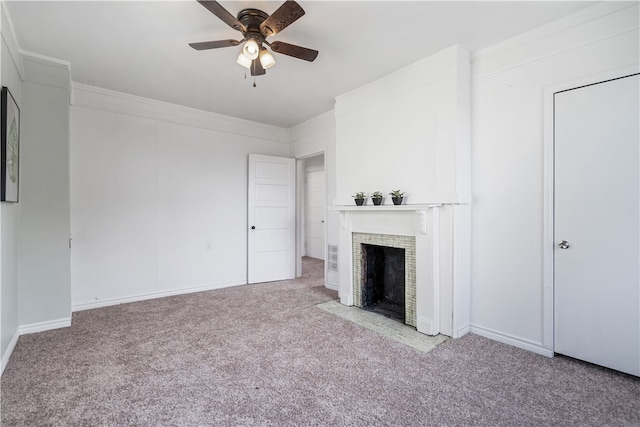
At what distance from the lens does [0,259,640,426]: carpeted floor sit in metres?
1.73

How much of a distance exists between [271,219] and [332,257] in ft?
3.94

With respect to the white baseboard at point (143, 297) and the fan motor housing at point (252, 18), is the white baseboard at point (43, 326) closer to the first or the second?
the white baseboard at point (143, 297)

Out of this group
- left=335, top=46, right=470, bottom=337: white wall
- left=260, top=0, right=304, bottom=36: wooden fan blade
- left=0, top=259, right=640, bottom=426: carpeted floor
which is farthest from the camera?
left=335, top=46, right=470, bottom=337: white wall

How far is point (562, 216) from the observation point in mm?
2357

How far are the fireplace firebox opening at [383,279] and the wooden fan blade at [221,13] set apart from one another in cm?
248

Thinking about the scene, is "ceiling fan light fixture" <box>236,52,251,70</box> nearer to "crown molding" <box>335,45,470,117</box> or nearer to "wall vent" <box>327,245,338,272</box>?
"crown molding" <box>335,45,470,117</box>

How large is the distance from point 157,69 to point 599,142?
390 centimetres

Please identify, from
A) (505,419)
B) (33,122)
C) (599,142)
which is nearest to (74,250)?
(33,122)

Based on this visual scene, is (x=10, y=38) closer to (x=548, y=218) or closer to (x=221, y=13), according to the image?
(x=221, y=13)

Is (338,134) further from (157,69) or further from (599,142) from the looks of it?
(599,142)

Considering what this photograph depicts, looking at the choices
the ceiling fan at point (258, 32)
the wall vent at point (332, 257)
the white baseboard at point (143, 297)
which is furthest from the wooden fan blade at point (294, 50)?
the white baseboard at point (143, 297)

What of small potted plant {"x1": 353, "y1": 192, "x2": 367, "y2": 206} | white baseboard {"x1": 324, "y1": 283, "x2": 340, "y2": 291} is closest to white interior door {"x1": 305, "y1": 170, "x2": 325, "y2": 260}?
white baseboard {"x1": 324, "y1": 283, "x2": 340, "y2": 291}

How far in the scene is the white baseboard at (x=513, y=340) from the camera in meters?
2.44

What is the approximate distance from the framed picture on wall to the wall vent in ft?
11.1
